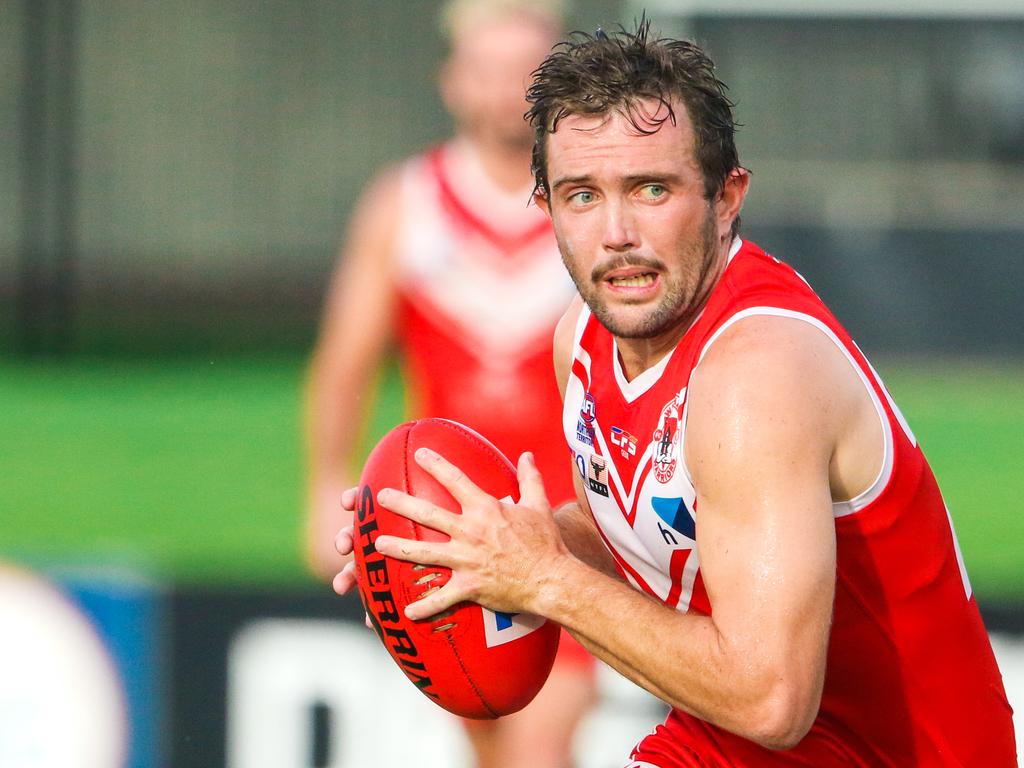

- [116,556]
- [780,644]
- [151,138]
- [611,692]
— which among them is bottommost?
[611,692]

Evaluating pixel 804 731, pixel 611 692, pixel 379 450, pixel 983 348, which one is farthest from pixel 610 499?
pixel 983 348

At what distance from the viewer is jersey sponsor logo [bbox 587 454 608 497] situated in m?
3.14

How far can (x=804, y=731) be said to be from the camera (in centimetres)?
259

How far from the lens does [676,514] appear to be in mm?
2887

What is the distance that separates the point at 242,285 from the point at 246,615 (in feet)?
16.1

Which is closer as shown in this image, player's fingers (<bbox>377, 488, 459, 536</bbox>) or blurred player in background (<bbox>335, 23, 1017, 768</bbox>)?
blurred player in background (<bbox>335, 23, 1017, 768</bbox>)

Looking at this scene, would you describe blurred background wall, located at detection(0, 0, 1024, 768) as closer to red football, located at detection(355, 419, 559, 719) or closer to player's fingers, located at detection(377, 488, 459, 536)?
red football, located at detection(355, 419, 559, 719)

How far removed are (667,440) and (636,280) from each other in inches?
12.0

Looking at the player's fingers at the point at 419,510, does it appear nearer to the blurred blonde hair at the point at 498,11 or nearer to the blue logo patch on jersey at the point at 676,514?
the blue logo patch on jersey at the point at 676,514

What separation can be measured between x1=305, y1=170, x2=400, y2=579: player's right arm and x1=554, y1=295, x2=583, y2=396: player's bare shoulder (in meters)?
2.05

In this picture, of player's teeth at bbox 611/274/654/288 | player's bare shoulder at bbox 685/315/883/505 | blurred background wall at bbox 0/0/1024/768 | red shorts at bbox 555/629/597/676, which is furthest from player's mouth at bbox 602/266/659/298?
blurred background wall at bbox 0/0/1024/768

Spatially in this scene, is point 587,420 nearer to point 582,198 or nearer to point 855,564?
point 582,198

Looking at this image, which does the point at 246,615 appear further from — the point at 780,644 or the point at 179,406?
the point at 179,406

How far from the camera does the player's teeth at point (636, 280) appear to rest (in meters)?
2.91
